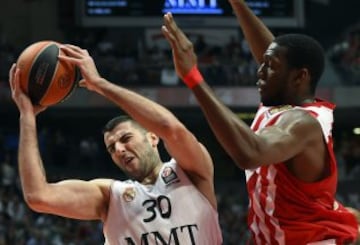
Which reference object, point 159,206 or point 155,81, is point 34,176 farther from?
point 155,81

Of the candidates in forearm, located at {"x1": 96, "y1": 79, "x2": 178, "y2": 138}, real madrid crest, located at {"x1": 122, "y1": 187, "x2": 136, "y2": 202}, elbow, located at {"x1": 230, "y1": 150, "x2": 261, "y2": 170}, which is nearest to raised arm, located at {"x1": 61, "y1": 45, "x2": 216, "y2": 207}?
forearm, located at {"x1": 96, "y1": 79, "x2": 178, "y2": 138}

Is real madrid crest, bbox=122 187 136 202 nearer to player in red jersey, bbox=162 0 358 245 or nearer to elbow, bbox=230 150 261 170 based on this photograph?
player in red jersey, bbox=162 0 358 245

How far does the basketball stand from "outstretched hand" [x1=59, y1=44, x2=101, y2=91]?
5cm

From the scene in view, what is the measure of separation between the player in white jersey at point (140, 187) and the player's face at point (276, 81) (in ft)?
1.43

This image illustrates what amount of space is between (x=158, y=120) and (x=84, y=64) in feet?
1.24

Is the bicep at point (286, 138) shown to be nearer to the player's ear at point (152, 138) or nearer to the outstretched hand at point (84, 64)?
the outstretched hand at point (84, 64)

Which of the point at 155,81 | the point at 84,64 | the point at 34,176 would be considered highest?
the point at 84,64

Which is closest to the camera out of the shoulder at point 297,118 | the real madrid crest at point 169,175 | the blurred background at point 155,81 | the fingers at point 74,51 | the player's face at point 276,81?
the shoulder at point 297,118

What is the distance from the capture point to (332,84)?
15109 millimetres

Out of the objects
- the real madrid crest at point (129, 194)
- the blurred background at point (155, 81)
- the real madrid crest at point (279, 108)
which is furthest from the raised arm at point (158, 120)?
the blurred background at point (155, 81)

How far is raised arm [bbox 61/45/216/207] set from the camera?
3334 millimetres

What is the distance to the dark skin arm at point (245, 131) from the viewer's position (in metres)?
2.82

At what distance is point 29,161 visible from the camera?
3527 millimetres

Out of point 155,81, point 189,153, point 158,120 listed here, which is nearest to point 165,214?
point 189,153
